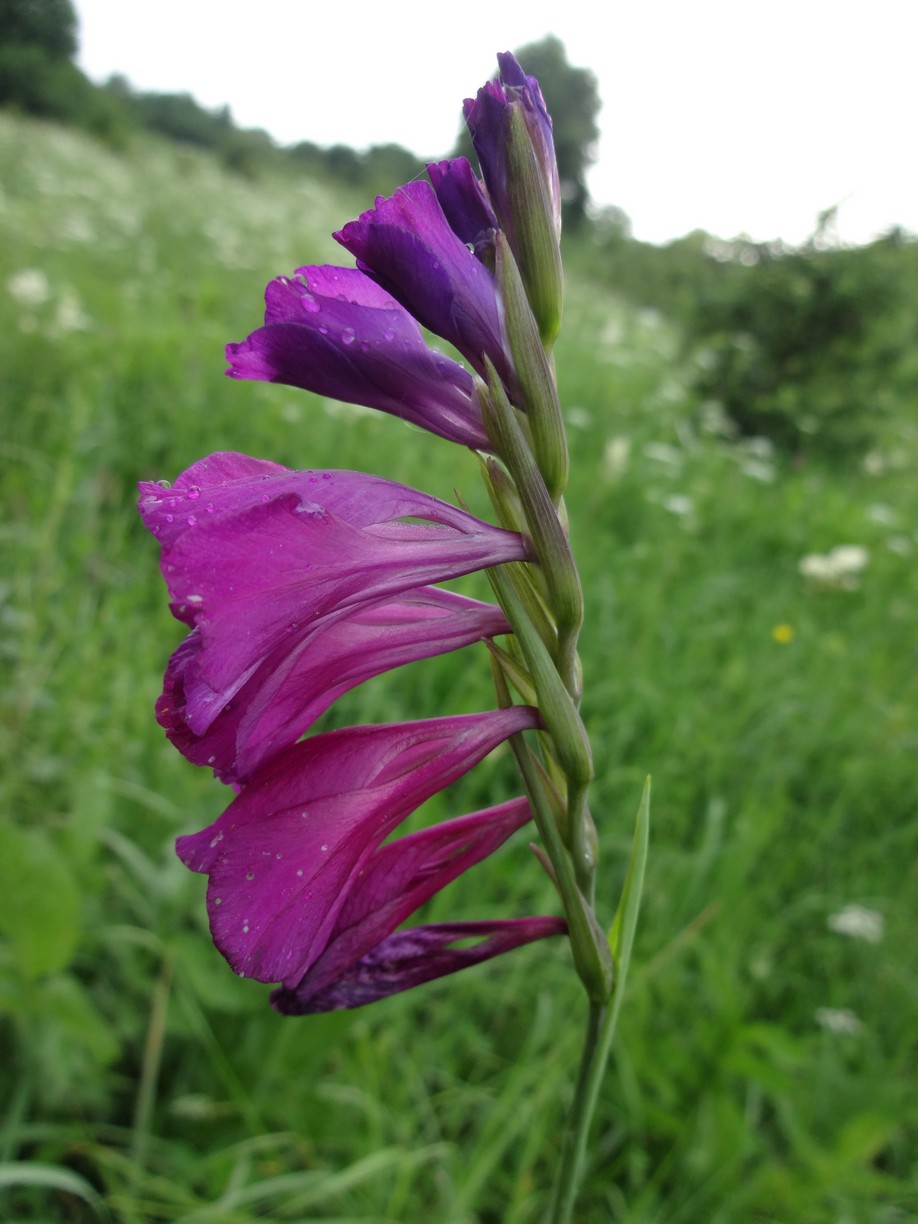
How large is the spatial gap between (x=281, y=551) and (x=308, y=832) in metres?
0.18

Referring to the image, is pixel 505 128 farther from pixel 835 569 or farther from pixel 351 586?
pixel 835 569

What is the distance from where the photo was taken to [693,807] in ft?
7.78

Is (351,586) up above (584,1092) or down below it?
above

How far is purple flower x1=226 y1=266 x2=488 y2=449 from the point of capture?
57 centimetres

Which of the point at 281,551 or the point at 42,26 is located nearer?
the point at 281,551

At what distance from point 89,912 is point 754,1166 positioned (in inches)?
50.8

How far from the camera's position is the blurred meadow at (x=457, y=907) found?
1326mm

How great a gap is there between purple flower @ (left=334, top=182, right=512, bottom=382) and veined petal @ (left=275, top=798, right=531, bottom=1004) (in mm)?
325

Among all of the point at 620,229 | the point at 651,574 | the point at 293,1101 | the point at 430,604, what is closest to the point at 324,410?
the point at 651,574

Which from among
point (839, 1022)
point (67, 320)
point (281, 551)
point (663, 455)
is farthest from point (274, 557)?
point (663, 455)

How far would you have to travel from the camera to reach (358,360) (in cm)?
58

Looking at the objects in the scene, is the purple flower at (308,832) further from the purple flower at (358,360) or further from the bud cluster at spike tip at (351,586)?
the purple flower at (358,360)

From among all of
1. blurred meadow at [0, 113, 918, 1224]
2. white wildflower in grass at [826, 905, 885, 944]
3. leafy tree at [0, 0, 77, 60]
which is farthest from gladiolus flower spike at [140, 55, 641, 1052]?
leafy tree at [0, 0, 77, 60]

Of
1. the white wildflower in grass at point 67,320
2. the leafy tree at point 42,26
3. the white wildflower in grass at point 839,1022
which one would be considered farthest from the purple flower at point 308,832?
the leafy tree at point 42,26
